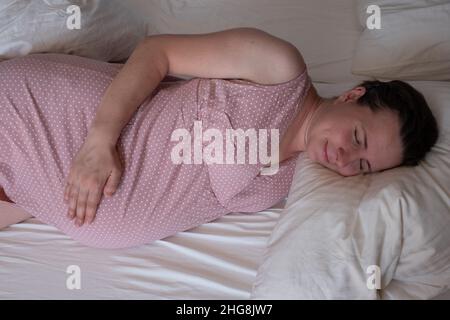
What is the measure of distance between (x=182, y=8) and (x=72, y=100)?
0.66m

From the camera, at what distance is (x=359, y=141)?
102 centimetres

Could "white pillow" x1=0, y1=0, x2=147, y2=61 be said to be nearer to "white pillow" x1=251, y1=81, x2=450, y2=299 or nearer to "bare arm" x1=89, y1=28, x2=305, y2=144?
"bare arm" x1=89, y1=28, x2=305, y2=144

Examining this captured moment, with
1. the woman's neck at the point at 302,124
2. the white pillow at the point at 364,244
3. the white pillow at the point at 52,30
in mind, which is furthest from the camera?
the white pillow at the point at 52,30

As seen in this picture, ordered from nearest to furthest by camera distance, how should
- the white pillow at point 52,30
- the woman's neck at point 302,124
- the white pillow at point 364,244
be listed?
the white pillow at point 364,244 → the woman's neck at point 302,124 → the white pillow at point 52,30

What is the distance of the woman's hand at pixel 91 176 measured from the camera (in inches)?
40.1

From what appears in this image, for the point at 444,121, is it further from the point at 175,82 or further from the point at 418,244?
the point at 175,82

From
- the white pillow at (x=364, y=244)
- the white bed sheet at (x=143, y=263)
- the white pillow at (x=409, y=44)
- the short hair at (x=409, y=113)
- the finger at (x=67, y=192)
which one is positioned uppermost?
the white pillow at (x=409, y=44)

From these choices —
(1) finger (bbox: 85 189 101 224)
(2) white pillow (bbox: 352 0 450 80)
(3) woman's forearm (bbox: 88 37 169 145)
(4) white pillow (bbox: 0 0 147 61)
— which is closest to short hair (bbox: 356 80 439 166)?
(2) white pillow (bbox: 352 0 450 80)

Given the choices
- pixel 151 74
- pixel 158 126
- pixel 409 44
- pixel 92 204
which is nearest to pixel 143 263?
pixel 92 204

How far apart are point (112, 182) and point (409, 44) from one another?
32.8 inches

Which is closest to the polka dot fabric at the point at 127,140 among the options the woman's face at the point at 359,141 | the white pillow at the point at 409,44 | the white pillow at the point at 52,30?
the woman's face at the point at 359,141

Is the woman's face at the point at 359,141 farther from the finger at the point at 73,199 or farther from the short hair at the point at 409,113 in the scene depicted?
the finger at the point at 73,199

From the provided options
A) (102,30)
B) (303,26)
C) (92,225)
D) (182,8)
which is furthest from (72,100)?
(303,26)

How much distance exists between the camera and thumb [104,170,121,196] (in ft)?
3.37
